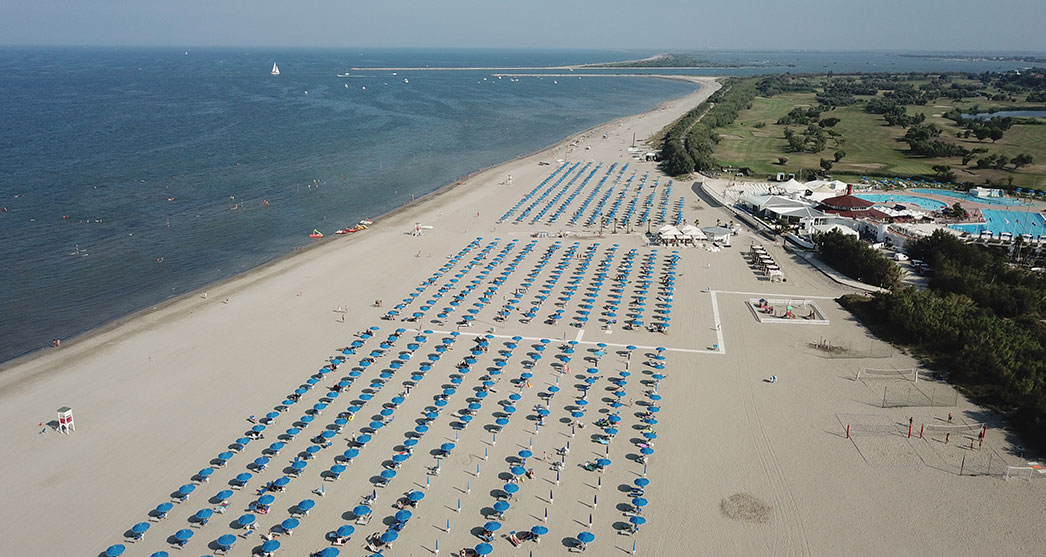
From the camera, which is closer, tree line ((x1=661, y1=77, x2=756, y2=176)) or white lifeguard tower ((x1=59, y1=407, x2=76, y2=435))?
white lifeguard tower ((x1=59, y1=407, x2=76, y2=435))

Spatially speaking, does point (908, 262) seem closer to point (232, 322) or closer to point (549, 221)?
point (549, 221)

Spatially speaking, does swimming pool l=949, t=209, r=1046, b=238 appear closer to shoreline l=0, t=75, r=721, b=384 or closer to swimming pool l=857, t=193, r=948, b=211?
swimming pool l=857, t=193, r=948, b=211

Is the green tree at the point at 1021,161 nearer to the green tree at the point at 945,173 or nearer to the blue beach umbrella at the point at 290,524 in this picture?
the green tree at the point at 945,173

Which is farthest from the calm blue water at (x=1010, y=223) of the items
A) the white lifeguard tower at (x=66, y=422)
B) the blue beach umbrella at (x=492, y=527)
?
the white lifeguard tower at (x=66, y=422)

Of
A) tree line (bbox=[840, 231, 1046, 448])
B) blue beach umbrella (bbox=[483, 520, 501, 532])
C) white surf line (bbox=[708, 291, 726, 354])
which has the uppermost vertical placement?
tree line (bbox=[840, 231, 1046, 448])

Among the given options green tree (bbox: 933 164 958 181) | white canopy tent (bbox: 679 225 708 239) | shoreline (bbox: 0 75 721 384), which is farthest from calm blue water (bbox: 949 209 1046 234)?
shoreline (bbox: 0 75 721 384)
